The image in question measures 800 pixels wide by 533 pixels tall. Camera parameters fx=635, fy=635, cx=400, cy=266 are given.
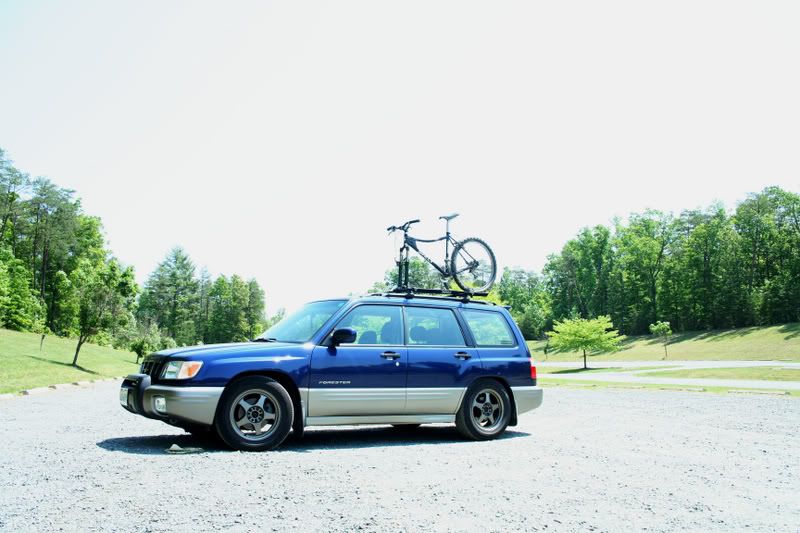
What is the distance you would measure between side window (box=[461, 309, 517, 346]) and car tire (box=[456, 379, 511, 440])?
0.63 m

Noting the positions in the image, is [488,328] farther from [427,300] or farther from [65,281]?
[65,281]

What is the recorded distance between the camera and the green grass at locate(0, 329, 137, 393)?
84.5 ft

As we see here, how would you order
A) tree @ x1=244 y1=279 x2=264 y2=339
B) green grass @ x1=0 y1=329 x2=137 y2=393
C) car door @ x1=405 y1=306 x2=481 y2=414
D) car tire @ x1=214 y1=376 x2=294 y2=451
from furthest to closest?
tree @ x1=244 y1=279 x2=264 y2=339 → green grass @ x1=0 y1=329 x2=137 y2=393 → car door @ x1=405 y1=306 x2=481 y2=414 → car tire @ x1=214 y1=376 x2=294 y2=451

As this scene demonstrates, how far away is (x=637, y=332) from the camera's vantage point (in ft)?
288

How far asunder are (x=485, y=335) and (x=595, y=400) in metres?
8.33

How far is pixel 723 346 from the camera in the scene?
63.8 metres

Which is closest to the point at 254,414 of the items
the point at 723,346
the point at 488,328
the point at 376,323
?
the point at 376,323

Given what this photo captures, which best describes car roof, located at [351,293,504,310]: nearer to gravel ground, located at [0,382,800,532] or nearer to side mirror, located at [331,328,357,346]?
side mirror, located at [331,328,357,346]

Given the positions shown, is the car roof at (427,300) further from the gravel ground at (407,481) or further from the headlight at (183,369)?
the headlight at (183,369)

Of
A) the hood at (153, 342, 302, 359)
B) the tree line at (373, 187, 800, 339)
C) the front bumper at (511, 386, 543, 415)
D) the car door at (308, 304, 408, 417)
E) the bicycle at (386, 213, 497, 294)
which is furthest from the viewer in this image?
the tree line at (373, 187, 800, 339)

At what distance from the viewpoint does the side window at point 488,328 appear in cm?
955

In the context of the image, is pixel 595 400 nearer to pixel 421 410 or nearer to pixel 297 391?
pixel 421 410

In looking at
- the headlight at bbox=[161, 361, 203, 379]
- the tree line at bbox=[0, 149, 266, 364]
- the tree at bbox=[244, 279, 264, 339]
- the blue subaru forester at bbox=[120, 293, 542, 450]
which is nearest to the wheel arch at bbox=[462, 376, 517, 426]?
the blue subaru forester at bbox=[120, 293, 542, 450]

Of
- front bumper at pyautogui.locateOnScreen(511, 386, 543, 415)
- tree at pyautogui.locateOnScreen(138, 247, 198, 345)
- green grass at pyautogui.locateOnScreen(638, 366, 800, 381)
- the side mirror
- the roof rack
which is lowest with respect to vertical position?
green grass at pyautogui.locateOnScreen(638, 366, 800, 381)
